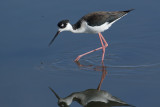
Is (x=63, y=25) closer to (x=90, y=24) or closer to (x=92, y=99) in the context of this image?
(x=90, y=24)

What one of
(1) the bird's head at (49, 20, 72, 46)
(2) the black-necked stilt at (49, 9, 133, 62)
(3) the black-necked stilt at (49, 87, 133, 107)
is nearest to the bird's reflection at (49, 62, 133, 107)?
(3) the black-necked stilt at (49, 87, 133, 107)

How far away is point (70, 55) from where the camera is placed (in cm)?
613

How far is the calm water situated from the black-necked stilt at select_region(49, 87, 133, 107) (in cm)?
8

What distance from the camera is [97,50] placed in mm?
6535

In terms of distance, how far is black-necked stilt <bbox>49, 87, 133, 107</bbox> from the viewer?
470 cm

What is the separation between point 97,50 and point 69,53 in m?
0.61

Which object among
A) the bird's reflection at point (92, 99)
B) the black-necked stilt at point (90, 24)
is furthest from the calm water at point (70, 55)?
the black-necked stilt at point (90, 24)

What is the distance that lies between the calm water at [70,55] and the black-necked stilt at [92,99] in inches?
3.0

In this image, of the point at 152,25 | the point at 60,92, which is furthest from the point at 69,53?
the point at 152,25

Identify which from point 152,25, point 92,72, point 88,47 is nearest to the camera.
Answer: point 92,72

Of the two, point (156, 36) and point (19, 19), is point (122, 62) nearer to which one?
point (156, 36)

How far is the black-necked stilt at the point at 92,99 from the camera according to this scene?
470 cm

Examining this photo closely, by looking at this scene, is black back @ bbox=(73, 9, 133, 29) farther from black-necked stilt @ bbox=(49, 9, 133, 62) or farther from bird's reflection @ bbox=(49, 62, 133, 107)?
bird's reflection @ bbox=(49, 62, 133, 107)

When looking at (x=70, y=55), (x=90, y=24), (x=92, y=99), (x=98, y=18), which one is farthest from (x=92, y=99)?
(x=98, y=18)
